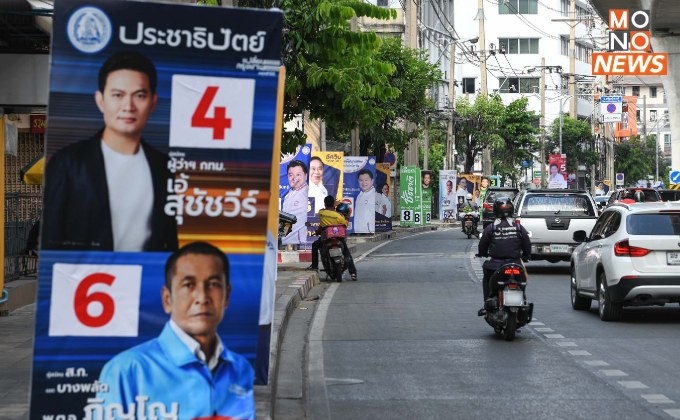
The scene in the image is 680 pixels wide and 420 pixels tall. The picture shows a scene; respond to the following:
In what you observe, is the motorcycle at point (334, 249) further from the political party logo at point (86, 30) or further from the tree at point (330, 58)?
the political party logo at point (86, 30)

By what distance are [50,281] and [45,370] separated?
0.42 metres

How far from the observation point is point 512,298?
49.2 ft

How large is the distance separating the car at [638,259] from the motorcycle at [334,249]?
25.7 ft

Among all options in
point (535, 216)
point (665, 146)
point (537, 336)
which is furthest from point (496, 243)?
point (665, 146)

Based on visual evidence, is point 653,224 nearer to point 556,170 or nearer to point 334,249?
point 334,249

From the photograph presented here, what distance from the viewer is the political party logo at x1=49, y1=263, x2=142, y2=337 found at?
18.8 feet

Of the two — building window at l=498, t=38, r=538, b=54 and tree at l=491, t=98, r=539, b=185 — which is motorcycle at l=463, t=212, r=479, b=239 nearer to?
tree at l=491, t=98, r=539, b=185

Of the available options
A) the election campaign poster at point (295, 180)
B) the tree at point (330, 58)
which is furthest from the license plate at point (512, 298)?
the election campaign poster at point (295, 180)

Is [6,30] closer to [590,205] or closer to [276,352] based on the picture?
[276,352]

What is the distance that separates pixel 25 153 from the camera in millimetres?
21953

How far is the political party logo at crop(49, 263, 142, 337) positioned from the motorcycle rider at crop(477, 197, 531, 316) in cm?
997

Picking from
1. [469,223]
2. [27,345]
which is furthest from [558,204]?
[469,223]

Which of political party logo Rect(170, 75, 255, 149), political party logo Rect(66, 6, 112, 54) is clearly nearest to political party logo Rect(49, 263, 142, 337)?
political party logo Rect(170, 75, 255, 149)

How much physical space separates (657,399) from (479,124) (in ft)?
233
